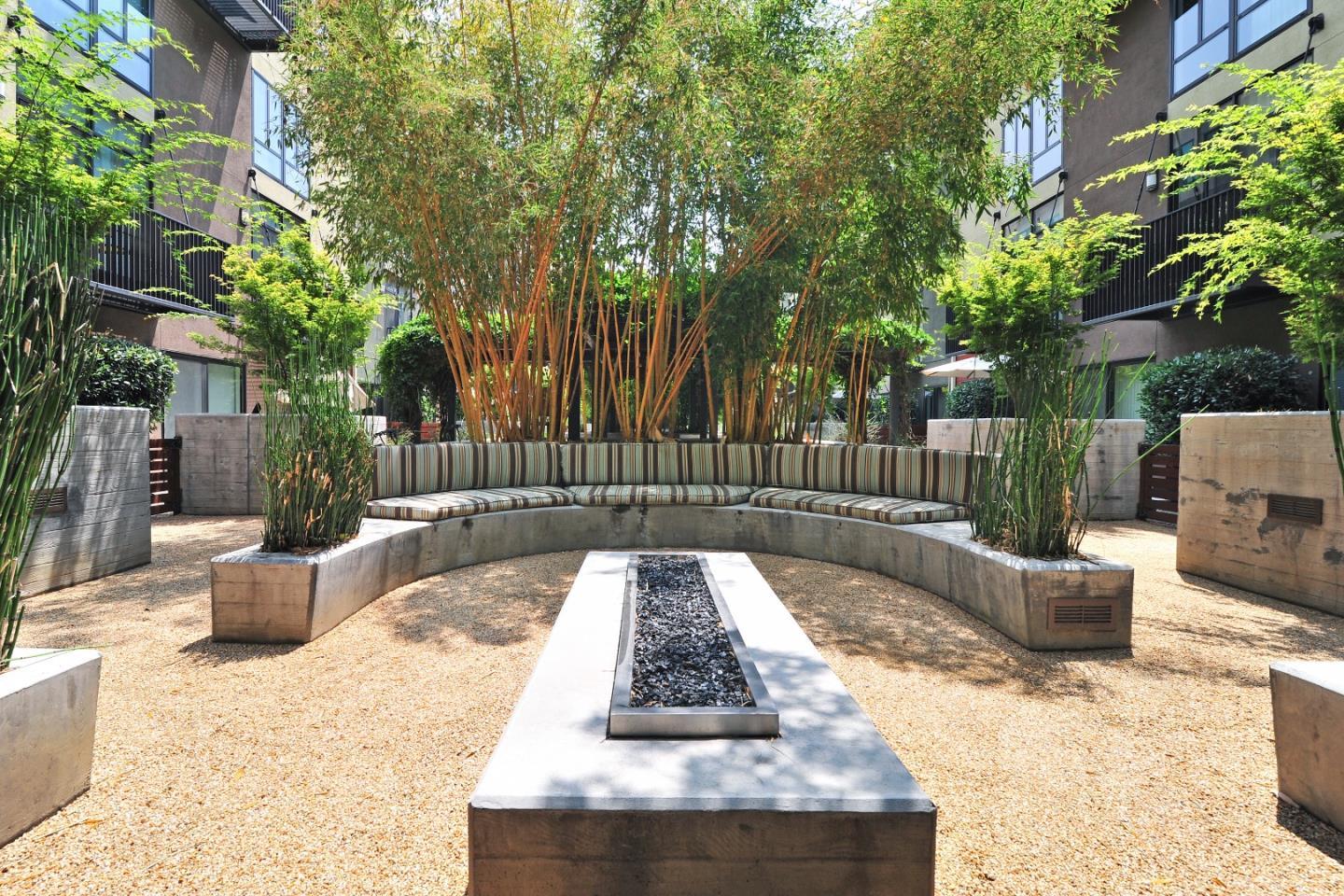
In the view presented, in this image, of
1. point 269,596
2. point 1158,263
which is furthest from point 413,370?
point 1158,263

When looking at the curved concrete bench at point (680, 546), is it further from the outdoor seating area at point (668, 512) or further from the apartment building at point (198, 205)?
the apartment building at point (198, 205)

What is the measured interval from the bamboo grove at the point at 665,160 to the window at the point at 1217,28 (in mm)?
5167

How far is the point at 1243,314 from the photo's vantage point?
854cm

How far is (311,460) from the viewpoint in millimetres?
3244

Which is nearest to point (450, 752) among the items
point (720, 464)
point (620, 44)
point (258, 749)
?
point (258, 749)

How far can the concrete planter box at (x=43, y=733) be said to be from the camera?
4.85ft

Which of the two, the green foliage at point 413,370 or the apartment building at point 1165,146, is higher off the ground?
the apartment building at point 1165,146

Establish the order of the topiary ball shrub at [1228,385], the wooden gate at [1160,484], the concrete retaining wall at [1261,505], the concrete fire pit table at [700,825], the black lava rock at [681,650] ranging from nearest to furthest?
the concrete fire pit table at [700,825] → the black lava rock at [681,650] → the concrete retaining wall at [1261,505] → the wooden gate at [1160,484] → the topiary ball shrub at [1228,385]

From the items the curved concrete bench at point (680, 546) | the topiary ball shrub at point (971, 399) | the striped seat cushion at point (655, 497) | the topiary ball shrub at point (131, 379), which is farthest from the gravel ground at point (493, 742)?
the topiary ball shrub at point (971, 399)

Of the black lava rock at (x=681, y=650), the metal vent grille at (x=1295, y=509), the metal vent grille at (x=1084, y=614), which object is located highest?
the metal vent grille at (x=1295, y=509)

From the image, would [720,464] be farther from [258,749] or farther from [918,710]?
[258,749]

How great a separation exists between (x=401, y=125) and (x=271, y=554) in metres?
2.83

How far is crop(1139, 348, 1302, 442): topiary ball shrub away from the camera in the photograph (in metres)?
6.86

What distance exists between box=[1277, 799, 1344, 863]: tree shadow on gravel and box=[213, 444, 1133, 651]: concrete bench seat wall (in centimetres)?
122
